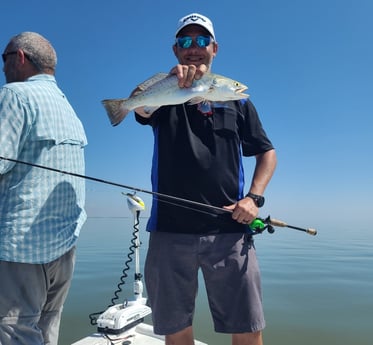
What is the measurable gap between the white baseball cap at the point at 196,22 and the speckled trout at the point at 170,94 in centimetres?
42

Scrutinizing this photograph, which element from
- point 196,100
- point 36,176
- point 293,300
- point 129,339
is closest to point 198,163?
point 196,100

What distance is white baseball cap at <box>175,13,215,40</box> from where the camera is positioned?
270 centimetres

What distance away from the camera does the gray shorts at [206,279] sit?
2.44 meters

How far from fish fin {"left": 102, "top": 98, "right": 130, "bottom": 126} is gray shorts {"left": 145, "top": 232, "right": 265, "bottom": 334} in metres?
0.96

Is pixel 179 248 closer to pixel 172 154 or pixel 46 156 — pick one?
pixel 172 154

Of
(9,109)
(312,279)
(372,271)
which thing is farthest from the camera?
(372,271)

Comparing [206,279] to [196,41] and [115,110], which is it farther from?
[196,41]

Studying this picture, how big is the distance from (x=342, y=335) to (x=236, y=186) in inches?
213

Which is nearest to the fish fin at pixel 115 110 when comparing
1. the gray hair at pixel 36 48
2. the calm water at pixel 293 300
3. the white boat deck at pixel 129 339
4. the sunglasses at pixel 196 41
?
the gray hair at pixel 36 48

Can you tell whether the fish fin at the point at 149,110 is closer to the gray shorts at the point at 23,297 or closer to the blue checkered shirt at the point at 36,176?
the blue checkered shirt at the point at 36,176

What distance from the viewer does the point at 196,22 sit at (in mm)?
2691

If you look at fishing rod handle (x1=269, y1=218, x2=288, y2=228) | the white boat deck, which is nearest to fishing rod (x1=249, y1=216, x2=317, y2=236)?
fishing rod handle (x1=269, y1=218, x2=288, y2=228)

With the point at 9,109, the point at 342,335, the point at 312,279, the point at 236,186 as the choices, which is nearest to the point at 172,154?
the point at 236,186

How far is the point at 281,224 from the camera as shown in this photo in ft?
8.96
